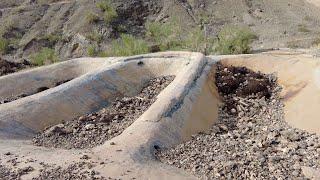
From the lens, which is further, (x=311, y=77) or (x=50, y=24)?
(x=50, y=24)

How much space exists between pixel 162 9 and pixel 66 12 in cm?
587

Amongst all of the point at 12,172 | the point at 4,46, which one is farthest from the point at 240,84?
the point at 4,46

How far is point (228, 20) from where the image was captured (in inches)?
1281

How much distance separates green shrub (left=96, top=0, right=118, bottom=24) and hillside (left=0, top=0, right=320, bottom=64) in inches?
5.5

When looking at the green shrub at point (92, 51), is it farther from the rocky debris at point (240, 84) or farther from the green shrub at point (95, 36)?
the rocky debris at point (240, 84)

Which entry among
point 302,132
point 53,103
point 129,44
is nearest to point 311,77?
point 302,132

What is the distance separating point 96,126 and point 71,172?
11.3ft

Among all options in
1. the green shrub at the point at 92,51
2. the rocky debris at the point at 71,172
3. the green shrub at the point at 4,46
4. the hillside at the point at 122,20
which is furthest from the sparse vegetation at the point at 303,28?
the rocky debris at the point at 71,172

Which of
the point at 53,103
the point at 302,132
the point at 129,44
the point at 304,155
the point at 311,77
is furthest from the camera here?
the point at 129,44

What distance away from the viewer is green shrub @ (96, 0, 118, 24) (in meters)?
32.3

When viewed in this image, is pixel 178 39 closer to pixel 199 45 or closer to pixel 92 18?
pixel 199 45

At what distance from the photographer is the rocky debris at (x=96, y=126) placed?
36.5ft

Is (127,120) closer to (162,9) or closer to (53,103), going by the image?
(53,103)

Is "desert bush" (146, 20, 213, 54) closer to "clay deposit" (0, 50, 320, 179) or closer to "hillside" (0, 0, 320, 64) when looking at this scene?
"hillside" (0, 0, 320, 64)
